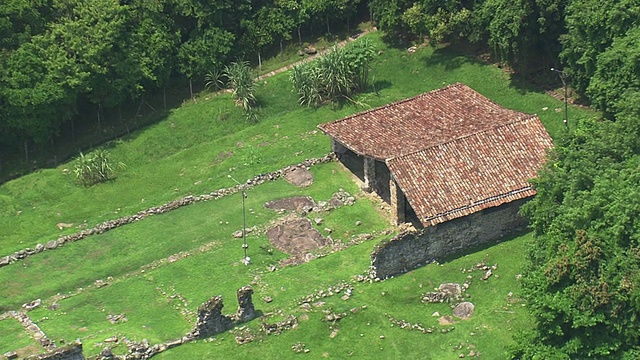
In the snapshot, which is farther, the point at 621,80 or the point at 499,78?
the point at 499,78

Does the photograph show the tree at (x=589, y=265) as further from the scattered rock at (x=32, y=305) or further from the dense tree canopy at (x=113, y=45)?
the dense tree canopy at (x=113, y=45)

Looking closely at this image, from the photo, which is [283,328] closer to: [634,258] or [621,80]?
[634,258]

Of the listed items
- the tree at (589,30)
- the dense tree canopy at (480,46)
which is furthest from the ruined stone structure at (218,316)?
the tree at (589,30)

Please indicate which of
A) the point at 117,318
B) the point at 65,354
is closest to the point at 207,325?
the point at 117,318

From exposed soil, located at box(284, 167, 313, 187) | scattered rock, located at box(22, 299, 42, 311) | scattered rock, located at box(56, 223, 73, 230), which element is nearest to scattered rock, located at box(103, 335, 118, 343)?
scattered rock, located at box(22, 299, 42, 311)

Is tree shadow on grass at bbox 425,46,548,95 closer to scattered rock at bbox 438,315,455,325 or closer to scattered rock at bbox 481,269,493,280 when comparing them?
scattered rock at bbox 481,269,493,280

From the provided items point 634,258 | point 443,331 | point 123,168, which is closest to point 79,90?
point 123,168
